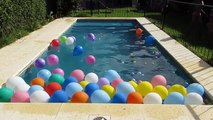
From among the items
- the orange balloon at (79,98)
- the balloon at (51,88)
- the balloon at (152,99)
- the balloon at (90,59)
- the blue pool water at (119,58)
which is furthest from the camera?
the balloon at (90,59)

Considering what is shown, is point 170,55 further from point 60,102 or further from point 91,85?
point 60,102

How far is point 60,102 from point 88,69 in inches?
156

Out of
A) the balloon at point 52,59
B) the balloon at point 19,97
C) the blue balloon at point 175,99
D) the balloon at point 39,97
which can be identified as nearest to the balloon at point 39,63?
the balloon at point 52,59

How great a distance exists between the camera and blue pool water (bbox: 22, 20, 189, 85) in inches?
358

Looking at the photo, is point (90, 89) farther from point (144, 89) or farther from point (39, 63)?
point (39, 63)

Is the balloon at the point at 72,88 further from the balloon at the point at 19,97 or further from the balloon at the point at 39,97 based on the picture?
the balloon at the point at 19,97

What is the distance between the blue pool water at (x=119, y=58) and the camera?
9095 mm

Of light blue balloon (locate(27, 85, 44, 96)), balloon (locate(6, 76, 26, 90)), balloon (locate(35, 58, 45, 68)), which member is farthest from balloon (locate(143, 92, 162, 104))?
balloon (locate(35, 58, 45, 68))

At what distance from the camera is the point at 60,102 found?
18.8 feet

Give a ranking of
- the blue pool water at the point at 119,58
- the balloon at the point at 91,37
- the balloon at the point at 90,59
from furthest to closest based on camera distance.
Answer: the balloon at the point at 91,37
the balloon at the point at 90,59
the blue pool water at the point at 119,58

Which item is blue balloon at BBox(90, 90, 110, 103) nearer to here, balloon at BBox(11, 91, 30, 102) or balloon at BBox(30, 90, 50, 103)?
balloon at BBox(30, 90, 50, 103)

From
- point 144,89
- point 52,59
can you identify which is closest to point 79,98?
point 144,89

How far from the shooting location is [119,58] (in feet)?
36.9

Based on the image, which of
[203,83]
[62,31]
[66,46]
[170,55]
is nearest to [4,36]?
[66,46]
